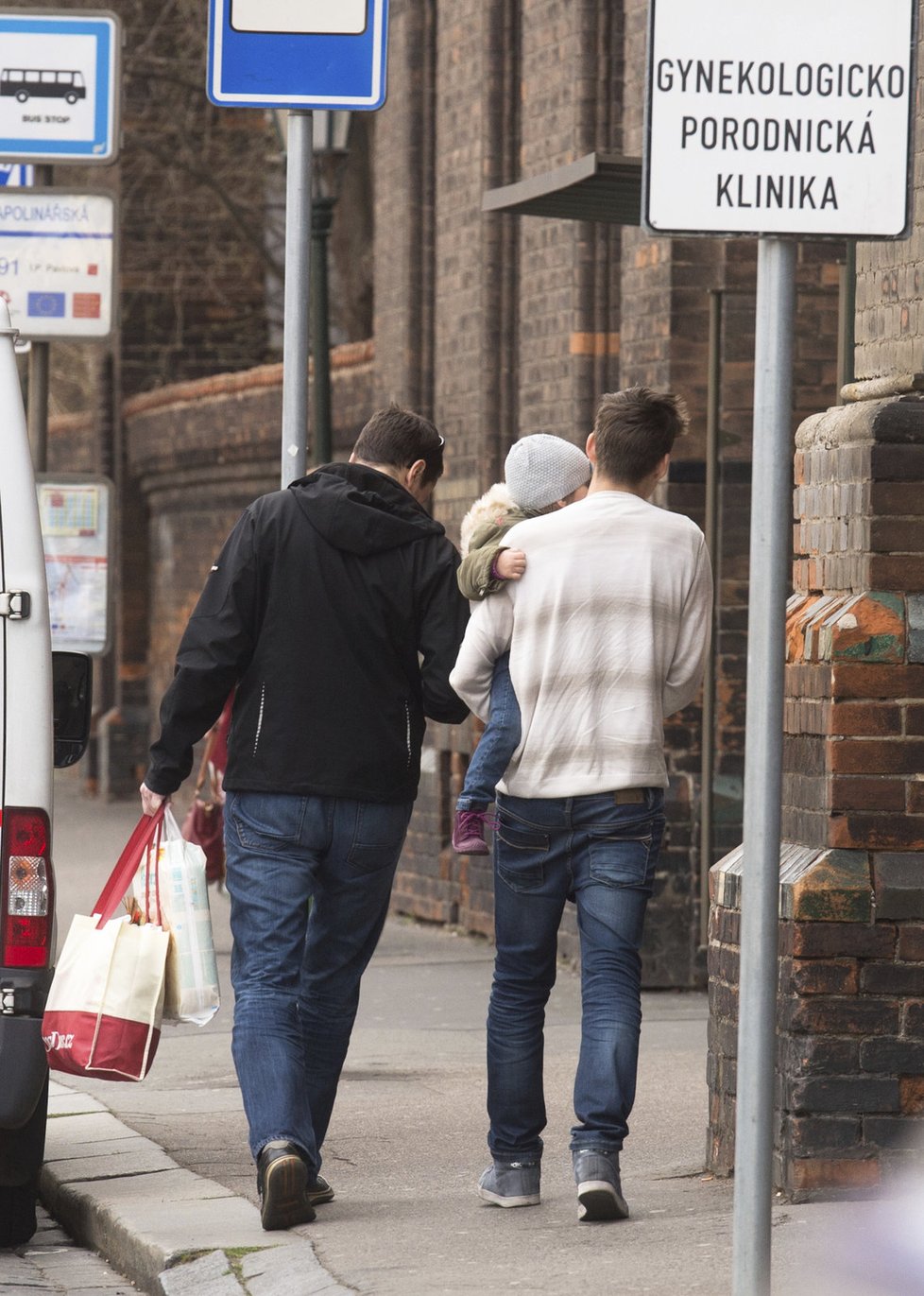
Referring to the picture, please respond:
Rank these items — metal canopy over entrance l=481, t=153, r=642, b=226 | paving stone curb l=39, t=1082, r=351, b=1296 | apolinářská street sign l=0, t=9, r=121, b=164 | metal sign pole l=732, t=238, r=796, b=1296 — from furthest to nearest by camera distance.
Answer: apolinářská street sign l=0, t=9, r=121, b=164, metal canopy over entrance l=481, t=153, r=642, b=226, paving stone curb l=39, t=1082, r=351, b=1296, metal sign pole l=732, t=238, r=796, b=1296

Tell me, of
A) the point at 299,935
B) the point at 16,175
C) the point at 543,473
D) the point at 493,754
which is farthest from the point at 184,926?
the point at 16,175

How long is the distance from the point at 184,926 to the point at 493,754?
94 cm

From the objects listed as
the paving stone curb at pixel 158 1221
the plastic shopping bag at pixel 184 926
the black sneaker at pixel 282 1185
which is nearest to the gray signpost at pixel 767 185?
the paving stone curb at pixel 158 1221

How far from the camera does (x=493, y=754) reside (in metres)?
5.46

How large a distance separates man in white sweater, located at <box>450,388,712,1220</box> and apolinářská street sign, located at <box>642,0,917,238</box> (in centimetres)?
140

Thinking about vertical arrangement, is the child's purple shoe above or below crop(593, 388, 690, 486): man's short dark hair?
below

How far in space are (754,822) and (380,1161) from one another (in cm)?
261

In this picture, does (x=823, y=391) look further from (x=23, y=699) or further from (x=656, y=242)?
(x=23, y=699)

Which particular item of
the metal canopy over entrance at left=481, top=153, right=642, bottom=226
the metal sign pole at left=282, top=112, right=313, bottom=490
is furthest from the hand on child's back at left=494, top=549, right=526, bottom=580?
the metal canopy over entrance at left=481, top=153, right=642, bottom=226

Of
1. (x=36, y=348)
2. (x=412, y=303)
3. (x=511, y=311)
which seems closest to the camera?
(x=36, y=348)

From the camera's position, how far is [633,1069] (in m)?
5.45

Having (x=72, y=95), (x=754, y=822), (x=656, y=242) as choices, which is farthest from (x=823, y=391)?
(x=754, y=822)

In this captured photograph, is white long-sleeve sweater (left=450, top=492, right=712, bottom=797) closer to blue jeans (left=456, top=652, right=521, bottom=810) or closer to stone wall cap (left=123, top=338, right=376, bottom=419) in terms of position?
blue jeans (left=456, top=652, right=521, bottom=810)

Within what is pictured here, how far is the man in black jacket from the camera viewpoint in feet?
18.4
